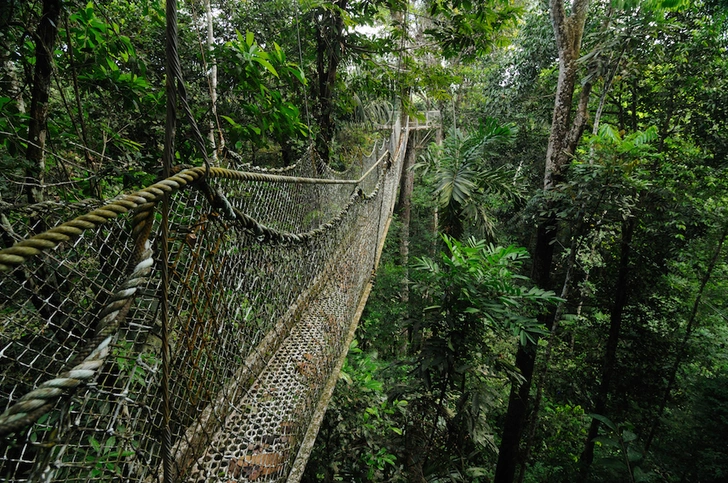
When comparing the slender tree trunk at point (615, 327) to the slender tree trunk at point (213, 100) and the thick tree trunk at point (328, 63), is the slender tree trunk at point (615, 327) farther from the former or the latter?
the slender tree trunk at point (213, 100)

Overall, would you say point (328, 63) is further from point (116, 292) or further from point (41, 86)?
point (116, 292)

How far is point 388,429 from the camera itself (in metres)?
Answer: 2.42

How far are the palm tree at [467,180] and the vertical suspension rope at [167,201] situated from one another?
3.01 metres

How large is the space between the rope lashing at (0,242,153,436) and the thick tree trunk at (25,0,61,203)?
0.77 metres

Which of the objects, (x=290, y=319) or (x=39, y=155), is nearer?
(x=39, y=155)

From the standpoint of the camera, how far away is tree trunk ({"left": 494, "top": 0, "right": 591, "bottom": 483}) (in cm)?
279

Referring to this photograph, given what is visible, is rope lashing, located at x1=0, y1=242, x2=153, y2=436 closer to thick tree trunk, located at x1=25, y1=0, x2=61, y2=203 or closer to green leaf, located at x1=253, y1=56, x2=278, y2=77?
thick tree trunk, located at x1=25, y1=0, x2=61, y2=203

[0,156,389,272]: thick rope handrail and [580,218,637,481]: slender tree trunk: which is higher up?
[0,156,389,272]: thick rope handrail

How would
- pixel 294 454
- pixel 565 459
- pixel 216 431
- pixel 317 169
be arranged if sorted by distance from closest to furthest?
pixel 216 431 < pixel 294 454 < pixel 317 169 < pixel 565 459

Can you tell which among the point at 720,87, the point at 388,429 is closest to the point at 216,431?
the point at 388,429

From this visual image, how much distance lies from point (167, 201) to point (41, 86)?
907mm

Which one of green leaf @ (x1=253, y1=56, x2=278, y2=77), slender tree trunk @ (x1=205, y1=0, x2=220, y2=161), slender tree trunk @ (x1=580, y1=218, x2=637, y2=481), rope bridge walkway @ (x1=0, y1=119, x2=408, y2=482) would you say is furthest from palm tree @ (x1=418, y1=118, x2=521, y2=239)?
green leaf @ (x1=253, y1=56, x2=278, y2=77)

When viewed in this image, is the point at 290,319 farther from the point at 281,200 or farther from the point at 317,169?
the point at 317,169

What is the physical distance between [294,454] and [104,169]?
4.08 feet
